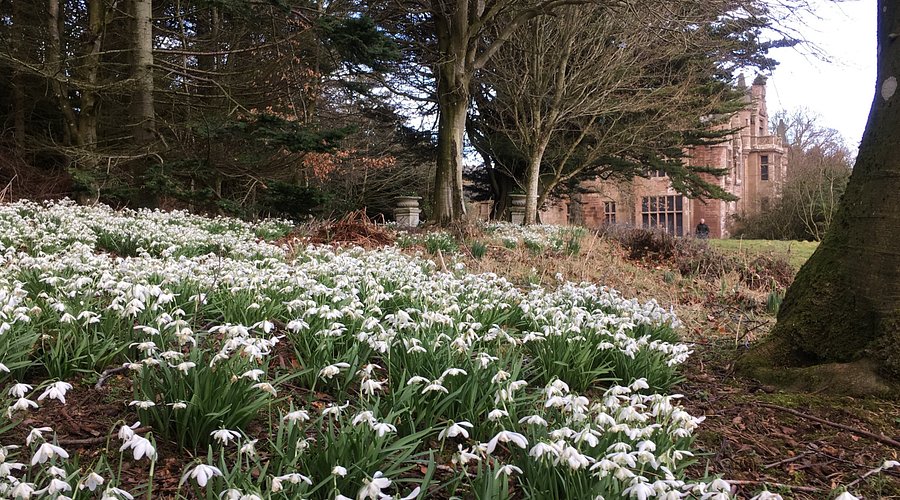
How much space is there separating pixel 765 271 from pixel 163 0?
13035mm

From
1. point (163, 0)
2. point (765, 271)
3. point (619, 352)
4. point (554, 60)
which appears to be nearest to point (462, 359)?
point (619, 352)

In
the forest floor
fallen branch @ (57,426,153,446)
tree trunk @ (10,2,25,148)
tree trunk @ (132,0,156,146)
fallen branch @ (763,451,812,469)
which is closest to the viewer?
fallen branch @ (57,426,153,446)

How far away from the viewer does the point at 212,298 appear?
11.7ft

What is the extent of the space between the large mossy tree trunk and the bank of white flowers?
77cm

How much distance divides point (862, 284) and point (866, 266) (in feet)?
0.32

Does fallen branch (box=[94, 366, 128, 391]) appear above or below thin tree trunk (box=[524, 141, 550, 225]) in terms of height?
below

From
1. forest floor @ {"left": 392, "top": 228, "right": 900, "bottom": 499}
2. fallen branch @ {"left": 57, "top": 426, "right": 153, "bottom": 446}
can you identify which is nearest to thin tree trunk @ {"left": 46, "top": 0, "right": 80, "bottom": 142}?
fallen branch @ {"left": 57, "top": 426, "right": 153, "bottom": 446}

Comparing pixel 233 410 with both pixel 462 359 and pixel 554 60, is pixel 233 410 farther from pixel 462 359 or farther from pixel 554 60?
pixel 554 60

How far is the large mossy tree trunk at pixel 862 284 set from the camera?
9.57 feet

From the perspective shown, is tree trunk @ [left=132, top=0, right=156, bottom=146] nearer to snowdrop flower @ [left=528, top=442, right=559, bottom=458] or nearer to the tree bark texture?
the tree bark texture

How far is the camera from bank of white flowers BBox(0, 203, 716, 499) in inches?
64.6

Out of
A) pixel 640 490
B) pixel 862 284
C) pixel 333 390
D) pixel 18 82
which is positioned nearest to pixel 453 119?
pixel 18 82

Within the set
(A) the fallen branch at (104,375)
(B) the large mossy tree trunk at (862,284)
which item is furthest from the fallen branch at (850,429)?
(A) the fallen branch at (104,375)

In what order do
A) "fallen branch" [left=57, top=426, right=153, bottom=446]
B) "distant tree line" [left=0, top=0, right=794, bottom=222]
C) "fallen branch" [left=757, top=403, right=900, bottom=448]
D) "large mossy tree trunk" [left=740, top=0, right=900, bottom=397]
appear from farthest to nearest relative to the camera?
"distant tree line" [left=0, top=0, right=794, bottom=222]
"large mossy tree trunk" [left=740, top=0, right=900, bottom=397]
"fallen branch" [left=757, top=403, right=900, bottom=448]
"fallen branch" [left=57, top=426, right=153, bottom=446]
